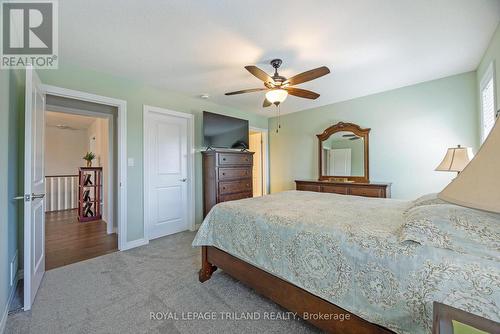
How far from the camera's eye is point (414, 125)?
3.29m

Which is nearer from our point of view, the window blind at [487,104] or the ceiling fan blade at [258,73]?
the ceiling fan blade at [258,73]

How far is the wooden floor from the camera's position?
273 cm

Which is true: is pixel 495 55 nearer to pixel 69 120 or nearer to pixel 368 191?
pixel 368 191

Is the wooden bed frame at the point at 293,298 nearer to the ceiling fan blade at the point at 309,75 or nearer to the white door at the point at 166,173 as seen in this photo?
the white door at the point at 166,173

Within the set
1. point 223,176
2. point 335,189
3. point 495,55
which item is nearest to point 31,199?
point 223,176

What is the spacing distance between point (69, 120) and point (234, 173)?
5.01 meters

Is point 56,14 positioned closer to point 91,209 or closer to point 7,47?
point 7,47

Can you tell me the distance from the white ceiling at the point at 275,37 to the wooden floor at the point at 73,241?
95.2 inches

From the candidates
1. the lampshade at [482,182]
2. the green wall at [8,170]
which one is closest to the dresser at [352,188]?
the lampshade at [482,182]

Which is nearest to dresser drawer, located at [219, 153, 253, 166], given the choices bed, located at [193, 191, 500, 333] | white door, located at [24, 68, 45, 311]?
bed, located at [193, 191, 500, 333]

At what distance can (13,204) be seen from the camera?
6.63 ft

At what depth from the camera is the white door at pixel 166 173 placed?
337 centimetres

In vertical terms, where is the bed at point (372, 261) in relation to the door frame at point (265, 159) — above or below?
below

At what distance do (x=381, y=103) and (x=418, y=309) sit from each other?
3.48 m
